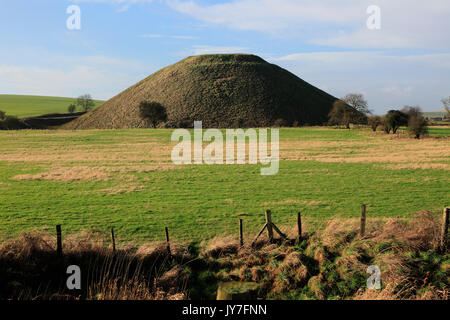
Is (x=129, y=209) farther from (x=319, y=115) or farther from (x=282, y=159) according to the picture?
(x=319, y=115)

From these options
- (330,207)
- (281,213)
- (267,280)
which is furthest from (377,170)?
(267,280)

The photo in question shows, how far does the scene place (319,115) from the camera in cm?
11388

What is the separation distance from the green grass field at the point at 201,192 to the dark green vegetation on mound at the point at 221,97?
65201mm

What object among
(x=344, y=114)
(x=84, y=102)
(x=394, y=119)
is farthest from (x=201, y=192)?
(x=84, y=102)

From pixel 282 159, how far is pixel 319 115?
8057 centimetres

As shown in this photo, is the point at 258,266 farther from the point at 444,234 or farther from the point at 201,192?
the point at 201,192

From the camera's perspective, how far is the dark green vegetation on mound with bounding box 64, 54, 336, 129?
10550 centimetres

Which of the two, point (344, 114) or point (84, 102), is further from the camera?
point (84, 102)

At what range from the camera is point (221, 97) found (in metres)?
115

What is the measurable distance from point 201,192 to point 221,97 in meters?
93.6

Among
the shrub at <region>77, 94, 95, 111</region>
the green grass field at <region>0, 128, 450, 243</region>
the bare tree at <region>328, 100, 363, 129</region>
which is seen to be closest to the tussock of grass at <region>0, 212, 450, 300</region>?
the green grass field at <region>0, 128, 450, 243</region>

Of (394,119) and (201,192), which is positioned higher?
(394,119)

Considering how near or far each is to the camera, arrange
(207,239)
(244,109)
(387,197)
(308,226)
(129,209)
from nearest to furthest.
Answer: (207,239) → (308,226) → (129,209) → (387,197) → (244,109)

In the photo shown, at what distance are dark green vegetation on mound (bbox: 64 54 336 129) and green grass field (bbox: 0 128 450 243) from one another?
65201 millimetres
